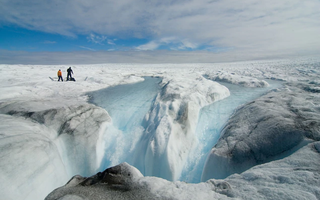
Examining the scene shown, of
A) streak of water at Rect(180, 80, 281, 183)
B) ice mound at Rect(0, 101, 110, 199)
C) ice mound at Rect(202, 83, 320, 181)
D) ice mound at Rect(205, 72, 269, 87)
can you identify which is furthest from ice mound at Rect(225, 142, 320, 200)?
ice mound at Rect(205, 72, 269, 87)

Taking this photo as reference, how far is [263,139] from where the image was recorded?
366 centimetres

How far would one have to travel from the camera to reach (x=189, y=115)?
6195mm

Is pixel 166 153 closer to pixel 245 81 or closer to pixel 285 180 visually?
pixel 285 180

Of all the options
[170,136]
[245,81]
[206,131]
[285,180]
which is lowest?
[206,131]

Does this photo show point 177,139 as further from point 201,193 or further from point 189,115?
point 201,193

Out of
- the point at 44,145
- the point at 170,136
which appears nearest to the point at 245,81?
the point at 170,136

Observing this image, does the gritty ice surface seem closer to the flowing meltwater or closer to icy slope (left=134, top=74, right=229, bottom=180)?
icy slope (left=134, top=74, right=229, bottom=180)

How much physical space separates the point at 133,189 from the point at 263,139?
328 cm

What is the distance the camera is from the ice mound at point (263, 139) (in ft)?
10.9

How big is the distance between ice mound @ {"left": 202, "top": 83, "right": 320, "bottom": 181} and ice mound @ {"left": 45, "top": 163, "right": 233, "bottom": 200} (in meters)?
1.38

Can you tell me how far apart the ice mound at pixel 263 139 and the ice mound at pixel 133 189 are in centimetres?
138

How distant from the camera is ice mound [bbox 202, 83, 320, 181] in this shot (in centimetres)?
333

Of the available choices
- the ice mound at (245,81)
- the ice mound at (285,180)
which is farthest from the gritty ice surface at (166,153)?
the ice mound at (245,81)

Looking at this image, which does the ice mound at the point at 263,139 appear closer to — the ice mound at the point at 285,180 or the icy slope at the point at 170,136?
the ice mound at the point at 285,180
